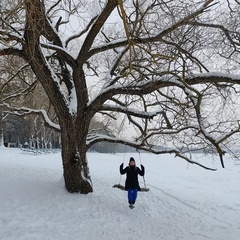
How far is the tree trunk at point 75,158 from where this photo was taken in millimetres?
8211

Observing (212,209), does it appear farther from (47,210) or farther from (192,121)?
(47,210)

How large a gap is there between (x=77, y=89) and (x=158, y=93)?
2.57m

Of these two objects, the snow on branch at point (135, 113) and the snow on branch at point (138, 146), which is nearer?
the snow on branch at point (135, 113)

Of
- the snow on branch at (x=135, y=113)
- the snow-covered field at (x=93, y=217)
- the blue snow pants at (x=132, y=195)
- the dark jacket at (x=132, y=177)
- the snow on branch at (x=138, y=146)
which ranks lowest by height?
the snow-covered field at (x=93, y=217)

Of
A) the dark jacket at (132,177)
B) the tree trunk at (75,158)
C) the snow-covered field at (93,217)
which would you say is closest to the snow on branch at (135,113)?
the tree trunk at (75,158)

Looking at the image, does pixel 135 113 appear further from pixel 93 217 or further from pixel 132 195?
pixel 93 217

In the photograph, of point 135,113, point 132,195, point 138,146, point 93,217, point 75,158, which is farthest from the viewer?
point 138,146

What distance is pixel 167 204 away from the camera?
1008 cm

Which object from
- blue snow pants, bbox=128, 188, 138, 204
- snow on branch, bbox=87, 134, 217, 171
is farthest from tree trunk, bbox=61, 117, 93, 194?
blue snow pants, bbox=128, 188, 138, 204

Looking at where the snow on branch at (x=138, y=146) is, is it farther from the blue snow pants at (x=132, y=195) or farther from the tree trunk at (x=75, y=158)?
the blue snow pants at (x=132, y=195)

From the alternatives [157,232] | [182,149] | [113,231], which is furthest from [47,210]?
[182,149]

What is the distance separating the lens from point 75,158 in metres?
8.14

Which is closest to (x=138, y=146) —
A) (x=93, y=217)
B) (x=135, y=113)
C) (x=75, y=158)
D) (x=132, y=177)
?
(x=132, y=177)

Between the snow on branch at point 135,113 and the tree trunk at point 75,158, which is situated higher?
the snow on branch at point 135,113
